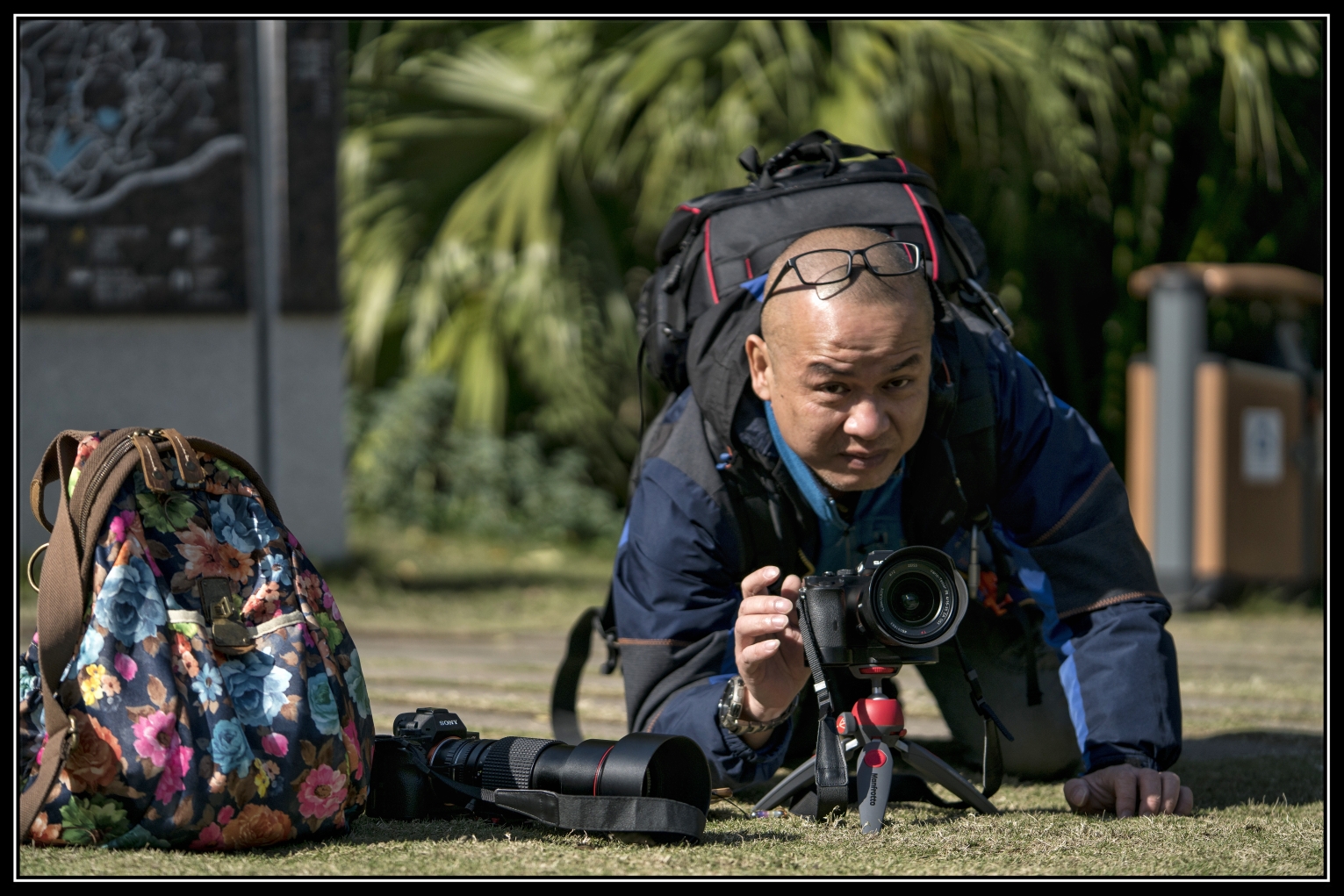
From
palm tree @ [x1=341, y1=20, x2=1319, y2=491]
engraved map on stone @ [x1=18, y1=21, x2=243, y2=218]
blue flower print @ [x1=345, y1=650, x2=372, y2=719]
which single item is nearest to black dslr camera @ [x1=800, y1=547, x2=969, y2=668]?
blue flower print @ [x1=345, y1=650, x2=372, y2=719]

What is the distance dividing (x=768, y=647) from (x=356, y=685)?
519 mm

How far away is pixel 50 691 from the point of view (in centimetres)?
151

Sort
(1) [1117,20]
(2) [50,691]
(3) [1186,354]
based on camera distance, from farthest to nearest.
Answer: (1) [1117,20]
(3) [1186,354]
(2) [50,691]

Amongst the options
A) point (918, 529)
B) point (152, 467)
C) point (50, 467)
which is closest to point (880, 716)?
point (918, 529)

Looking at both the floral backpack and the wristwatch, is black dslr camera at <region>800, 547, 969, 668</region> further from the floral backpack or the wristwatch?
the floral backpack

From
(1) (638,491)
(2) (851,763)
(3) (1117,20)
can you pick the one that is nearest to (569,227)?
(3) (1117,20)

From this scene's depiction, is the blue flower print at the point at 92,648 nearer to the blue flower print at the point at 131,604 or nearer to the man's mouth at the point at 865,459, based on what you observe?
the blue flower print at the point at 131,604

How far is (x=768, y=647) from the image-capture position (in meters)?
1.76

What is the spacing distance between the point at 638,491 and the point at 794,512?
0.27 metres

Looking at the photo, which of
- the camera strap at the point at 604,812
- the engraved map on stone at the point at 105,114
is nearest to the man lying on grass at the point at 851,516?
the camera strap at the point at 604,812

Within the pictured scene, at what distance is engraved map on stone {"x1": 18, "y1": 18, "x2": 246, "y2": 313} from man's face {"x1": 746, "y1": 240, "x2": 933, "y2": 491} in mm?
3489

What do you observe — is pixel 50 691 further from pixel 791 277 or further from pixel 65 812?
pixel 791 277

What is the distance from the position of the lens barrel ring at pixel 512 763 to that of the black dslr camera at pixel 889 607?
1.26 feet

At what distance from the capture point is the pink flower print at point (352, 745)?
165cm
